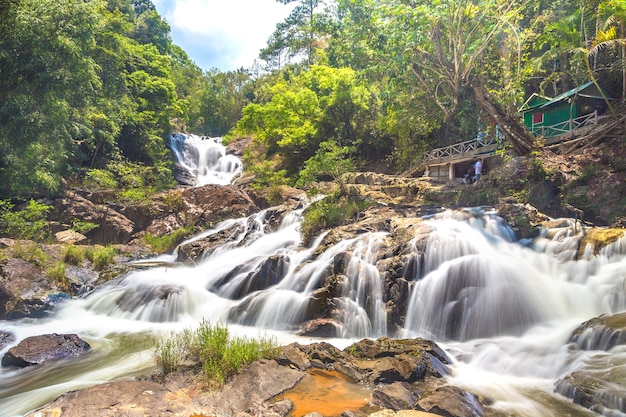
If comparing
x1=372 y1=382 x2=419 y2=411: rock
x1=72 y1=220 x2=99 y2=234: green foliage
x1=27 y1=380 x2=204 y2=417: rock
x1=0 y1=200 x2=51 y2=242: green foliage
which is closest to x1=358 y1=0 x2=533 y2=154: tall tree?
x1=372 y1=382 x2=419 y2=411: rock

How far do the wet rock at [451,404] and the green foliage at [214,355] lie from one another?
94.7 inches

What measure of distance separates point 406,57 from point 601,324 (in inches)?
459

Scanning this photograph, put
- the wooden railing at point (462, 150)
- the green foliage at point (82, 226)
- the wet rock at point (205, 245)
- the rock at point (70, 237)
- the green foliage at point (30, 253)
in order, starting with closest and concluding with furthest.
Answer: the green foliage at point (30, 253) < the wet rock at point (205, 245) < the rock at point (70, 237) < the green foliage at point (82, 226) < the wooden railing at point (462, 150)

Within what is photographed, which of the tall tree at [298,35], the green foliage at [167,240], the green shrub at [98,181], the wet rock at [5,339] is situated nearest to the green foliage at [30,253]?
the wet rock at [5,339]

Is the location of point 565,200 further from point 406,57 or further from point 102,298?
point 102,298

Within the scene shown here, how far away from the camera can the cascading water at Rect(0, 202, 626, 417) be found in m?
6.19

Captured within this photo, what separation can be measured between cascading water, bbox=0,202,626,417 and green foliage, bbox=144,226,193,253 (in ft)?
18.0

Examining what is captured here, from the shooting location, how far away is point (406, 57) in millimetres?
14852

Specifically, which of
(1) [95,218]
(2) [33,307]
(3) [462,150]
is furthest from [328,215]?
(1) [95,218]

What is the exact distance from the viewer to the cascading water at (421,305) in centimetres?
619

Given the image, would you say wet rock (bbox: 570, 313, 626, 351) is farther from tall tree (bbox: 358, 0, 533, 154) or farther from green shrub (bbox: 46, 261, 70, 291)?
green shrub (bbox: 46, 261, 70, 291)

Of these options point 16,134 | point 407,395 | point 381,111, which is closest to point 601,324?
point 407,395

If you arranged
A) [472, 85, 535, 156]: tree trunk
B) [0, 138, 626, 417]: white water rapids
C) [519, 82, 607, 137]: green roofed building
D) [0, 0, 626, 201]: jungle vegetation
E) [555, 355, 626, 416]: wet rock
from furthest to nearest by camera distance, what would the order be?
[519, 82, 607, 137]: green roofed building
[472, 85, 535, 156]: tree trunk
[0, 0, 626, 201]: jungle vegetation
[0, 138, 626, 417]: white water rapids
[555, 355, 626, 416]: wet rock

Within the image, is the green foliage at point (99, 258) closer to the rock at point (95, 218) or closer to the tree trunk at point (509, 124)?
the rock at point (95, 218)
